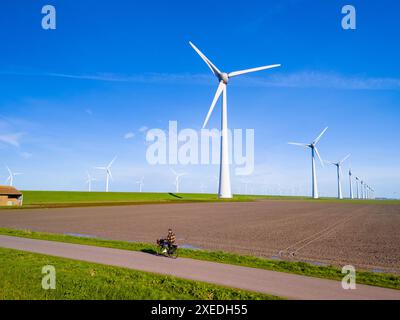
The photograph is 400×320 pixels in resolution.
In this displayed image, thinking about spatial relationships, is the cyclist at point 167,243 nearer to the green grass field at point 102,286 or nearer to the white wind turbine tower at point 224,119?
the green grass field at point 102,286

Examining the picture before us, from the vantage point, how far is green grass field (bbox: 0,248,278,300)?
10.9 meters

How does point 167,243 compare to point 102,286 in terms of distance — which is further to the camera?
point 167,243

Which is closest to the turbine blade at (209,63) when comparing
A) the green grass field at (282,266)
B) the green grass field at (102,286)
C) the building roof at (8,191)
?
the building roof at (8,191)

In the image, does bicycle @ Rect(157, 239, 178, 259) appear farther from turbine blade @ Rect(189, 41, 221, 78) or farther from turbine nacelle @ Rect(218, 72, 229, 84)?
turbine nacelle @ Rect(218, 72, 229, 84)

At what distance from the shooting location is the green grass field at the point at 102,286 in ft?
35.7

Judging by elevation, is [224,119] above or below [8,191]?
above

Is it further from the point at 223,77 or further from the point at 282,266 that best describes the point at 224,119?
the point at 282,266

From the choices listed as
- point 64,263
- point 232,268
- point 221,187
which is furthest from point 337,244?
point 221,187

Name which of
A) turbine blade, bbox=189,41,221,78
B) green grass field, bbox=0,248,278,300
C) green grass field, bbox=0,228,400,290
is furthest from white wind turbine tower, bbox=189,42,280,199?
green grass field, bbox=0,248,278,300

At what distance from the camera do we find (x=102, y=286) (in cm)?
1170

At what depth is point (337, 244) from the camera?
2489 cm

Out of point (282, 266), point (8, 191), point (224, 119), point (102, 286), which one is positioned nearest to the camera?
point (102, 286)

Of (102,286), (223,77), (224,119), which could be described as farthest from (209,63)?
(102,286)
